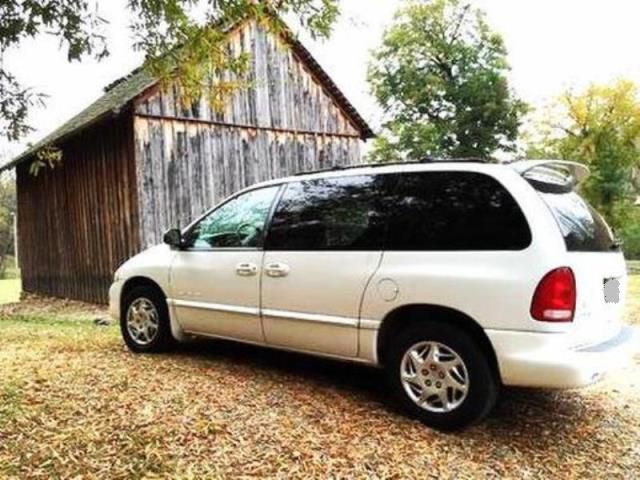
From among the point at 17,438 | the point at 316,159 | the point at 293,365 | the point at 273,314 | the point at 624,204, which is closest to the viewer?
the point at 17,438

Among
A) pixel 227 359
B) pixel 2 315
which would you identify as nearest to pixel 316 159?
pixel 2 315

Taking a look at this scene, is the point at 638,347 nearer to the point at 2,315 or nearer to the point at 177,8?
the point at 177,8

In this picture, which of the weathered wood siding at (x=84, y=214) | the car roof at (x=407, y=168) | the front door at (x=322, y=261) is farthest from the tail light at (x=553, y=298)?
the weathered wood siding at (x=84, y=214)

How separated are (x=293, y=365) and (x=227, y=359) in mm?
681

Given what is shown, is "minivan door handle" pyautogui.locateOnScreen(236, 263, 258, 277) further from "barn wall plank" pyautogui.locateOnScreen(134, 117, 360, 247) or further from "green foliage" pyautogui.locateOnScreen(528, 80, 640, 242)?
"green foliage" pyautogui.locateOnScreen(528, 80, 640, 242)

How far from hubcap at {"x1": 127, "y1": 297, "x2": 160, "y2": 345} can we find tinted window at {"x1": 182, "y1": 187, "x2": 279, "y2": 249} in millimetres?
841

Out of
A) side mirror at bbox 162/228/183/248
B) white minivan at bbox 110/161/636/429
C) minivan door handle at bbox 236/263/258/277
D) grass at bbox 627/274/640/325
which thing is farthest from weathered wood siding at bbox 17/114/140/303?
grass at bbox 627/274/640/325

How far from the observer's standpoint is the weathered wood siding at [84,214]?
1373 centimetres

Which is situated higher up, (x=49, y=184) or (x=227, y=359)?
(x=49, y=184)

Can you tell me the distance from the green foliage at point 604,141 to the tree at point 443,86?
294 cm

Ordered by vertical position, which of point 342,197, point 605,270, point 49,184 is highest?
point 49,184

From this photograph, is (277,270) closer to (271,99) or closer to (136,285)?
(136,285)

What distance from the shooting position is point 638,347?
480cm

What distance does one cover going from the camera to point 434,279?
4293 millimetres
